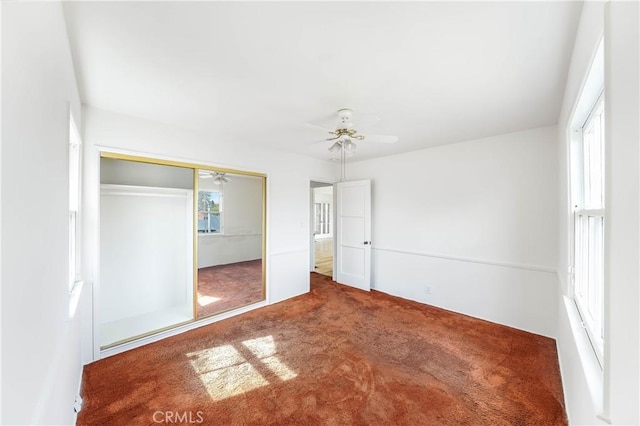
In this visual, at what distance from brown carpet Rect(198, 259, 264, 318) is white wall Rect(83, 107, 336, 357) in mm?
295

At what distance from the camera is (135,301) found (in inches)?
126

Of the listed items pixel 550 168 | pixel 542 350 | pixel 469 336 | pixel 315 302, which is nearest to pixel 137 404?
pixel 315 302

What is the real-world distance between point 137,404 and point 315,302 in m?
2.46

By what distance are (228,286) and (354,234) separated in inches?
91.7

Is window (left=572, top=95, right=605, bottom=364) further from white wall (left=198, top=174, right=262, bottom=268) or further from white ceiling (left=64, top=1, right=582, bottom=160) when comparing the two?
white wall (left=198, top=174, right=262, bottom=268)

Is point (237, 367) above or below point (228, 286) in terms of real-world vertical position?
below

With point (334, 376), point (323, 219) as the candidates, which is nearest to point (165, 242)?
point (334, 376)

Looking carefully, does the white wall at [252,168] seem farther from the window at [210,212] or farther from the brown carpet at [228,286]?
the window at [210,212]

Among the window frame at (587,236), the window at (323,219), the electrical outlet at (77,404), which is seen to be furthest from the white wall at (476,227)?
the window at (323,219)

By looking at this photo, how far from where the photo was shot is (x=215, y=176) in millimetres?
3549

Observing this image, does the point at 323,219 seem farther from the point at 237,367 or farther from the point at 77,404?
the point at 77,404

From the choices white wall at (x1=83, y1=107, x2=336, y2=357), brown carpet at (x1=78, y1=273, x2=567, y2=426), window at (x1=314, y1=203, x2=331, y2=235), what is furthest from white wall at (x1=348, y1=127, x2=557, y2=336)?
window at (x1=314, y1=203, x2=331, y2=235)

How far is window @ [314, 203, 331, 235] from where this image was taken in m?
9.62

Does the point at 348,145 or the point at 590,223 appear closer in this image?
the point at 590,223
